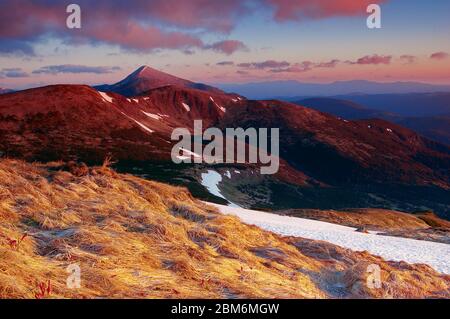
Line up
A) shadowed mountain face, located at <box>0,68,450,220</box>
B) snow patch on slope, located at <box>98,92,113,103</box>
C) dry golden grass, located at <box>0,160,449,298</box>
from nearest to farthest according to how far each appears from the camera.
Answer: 1. dry golden grass, located at <box>0,160,449,298</box>
2. shadowed mountain face, located at <box>0,68,450,220</box>
3. snow patch on slope, located at <box>98,92,113,103</box>

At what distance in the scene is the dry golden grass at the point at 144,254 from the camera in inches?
360

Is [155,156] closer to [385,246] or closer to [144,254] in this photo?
[385,246]

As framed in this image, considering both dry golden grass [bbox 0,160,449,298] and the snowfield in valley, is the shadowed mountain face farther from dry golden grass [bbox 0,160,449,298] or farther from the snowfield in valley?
dry golden grass [bbox 0,160,449,298]

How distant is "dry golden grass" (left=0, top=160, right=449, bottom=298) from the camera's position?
360 inches

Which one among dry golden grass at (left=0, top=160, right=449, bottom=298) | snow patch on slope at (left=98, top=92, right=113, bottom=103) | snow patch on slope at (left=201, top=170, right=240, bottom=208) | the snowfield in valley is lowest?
snow patch on slope at (left=201, top=170, right=240, bottom=208)

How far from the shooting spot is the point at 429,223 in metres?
67.6

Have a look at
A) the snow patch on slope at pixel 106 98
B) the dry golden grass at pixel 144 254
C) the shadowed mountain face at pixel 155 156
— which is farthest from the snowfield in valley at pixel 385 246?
the snow patch on slope at pixel 106 98

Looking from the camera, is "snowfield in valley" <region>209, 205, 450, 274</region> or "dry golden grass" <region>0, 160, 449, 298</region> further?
"snowfield in valley" <region>209, 205, 450, 274</region>

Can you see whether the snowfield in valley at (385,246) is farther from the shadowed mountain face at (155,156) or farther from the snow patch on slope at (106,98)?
the snow patch on slope at (106,98)

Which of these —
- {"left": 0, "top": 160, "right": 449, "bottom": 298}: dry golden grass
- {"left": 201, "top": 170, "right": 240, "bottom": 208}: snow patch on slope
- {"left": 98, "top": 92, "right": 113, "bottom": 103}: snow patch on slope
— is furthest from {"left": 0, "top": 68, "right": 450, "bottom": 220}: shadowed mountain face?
{"left": 0, "top": 160, "right": 449, "bottom": 298}: dry golden grass
